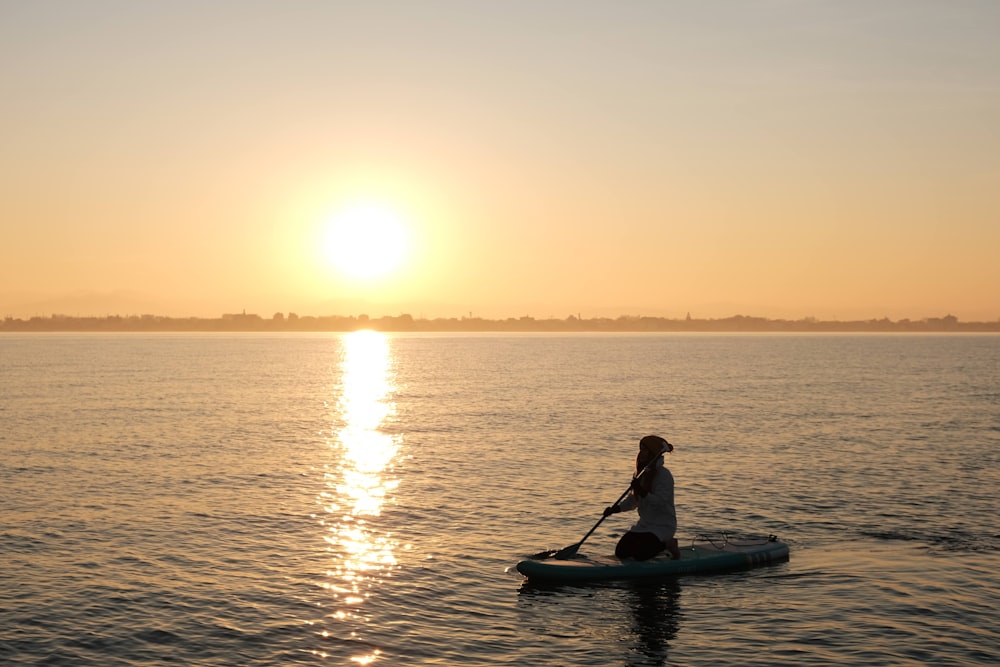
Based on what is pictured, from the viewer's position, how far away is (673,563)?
19.5 meters

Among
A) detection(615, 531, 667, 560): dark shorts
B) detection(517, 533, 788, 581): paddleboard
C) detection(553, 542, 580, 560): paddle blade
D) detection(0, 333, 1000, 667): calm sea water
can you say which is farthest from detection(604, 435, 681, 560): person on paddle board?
detection(553, 542, 580, 560): paddle blade

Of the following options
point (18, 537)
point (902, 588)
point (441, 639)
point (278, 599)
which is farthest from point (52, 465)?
point (902, 588)

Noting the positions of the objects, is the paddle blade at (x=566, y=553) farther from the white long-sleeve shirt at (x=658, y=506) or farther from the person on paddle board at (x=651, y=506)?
the white long-sleeve shirt at (x=658, y=506)

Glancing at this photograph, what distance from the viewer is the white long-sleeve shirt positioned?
60.4ft

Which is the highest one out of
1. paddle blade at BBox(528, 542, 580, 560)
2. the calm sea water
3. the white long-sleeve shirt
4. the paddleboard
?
the white long-sleeve shirt

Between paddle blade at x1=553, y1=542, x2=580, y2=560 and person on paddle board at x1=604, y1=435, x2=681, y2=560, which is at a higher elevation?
person on paddle board at x1=604, y1=435, x2=681, y2=560

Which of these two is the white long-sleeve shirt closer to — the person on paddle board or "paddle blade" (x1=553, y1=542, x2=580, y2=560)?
the person on paddle board

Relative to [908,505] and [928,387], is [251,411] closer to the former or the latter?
[908,505]

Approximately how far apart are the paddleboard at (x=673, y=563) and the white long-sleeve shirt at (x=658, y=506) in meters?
0.77

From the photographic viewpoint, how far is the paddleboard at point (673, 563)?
62.5ft

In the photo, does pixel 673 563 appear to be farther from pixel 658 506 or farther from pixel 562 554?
pixel 562 554

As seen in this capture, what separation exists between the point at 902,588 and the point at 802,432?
31.7m

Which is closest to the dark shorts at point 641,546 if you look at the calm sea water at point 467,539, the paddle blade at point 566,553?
the calm sea water at point 467,539

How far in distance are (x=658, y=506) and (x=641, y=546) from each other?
1.20 metres
